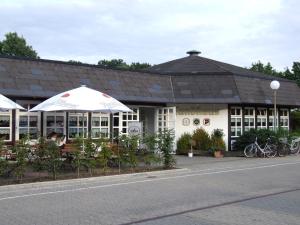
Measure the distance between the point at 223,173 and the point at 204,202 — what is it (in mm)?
6366

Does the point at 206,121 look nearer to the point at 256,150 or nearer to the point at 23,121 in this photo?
the point at 256,150

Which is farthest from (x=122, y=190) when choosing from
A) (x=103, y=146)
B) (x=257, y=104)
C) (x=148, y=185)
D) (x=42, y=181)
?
(x=257, y=104)

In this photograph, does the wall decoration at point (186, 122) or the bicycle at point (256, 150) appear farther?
the wall decoration at point (186, 122)

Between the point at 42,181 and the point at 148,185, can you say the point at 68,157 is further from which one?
the point at 148,185

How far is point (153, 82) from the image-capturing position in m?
25.6

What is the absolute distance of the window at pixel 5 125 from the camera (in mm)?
19922

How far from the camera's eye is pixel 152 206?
10305mm

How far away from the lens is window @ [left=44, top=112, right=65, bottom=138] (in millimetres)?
21328

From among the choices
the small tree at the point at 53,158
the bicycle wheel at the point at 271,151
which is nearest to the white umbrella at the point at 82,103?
the small tree at the point at 53,158

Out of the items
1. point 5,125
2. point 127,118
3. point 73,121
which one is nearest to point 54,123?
point 73,121

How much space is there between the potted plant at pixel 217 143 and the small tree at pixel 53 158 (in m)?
11.4

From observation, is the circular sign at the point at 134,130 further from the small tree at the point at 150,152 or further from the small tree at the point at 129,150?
the small tree at the point at 129,150

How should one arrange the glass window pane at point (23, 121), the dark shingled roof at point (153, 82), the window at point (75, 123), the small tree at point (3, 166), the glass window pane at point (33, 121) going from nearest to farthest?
the small tree at point (3, 166) < the dark shingled roof at point (153, 82) < the glass window pane at point (23, 121) < the glass window pane at point (33, 121) < the window at point (75, 123)

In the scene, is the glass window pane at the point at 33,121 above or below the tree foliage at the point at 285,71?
below
